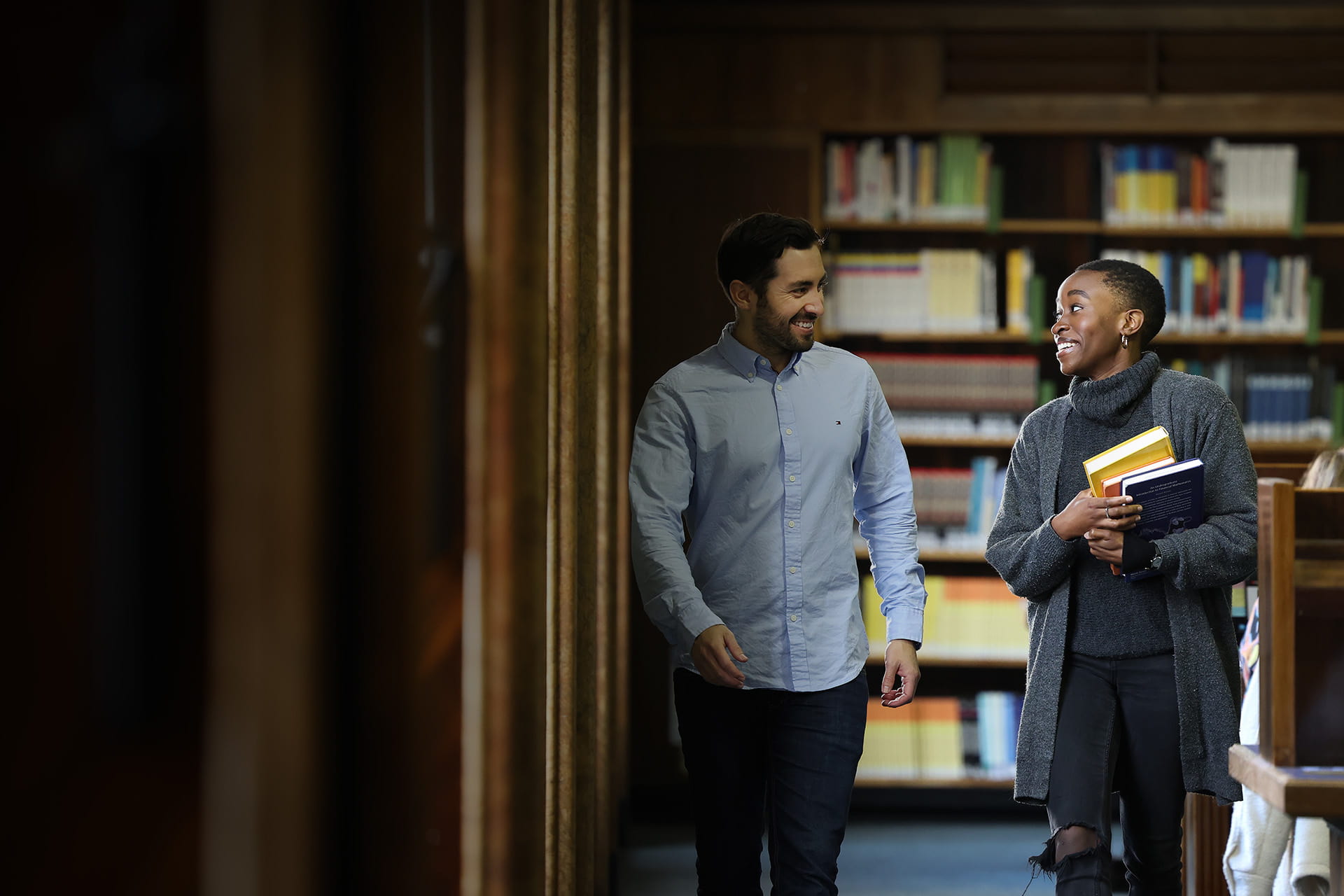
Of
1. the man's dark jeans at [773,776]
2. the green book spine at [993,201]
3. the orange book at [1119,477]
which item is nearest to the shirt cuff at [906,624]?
the man's dark jeans at [773,776]

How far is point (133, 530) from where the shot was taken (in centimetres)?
36

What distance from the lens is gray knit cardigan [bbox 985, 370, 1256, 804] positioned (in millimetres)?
1814

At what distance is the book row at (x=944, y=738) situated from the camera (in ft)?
12.8

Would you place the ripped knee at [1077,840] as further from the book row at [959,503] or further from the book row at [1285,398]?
the book row at [1285,398]

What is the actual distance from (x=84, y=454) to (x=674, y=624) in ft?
4.79

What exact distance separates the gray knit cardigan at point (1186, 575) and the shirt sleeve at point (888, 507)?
6.6 inches

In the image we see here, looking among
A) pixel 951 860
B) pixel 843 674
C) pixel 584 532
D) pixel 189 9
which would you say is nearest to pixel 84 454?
pixel 189 9

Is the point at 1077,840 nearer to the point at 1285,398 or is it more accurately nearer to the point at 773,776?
the point at 773,776

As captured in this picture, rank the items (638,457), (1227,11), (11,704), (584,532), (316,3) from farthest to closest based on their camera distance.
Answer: (1227,11) < (584,532) < (638,457) < (316,3) < (11,704)

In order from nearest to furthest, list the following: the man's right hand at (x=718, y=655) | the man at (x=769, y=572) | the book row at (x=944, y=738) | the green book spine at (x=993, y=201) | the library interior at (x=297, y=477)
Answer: the library interior at (x=297, y=477)
the man's right hand at (x=718, y=655)
the man at (x=769, y=572)
the book row at (x=944, y=738)
the green book spine at (x=993, y=201)

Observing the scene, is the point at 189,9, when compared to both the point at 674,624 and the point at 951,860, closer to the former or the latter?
the point at 674,624

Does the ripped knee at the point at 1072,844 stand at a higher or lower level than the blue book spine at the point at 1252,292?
lower

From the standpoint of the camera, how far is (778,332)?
1896 mm

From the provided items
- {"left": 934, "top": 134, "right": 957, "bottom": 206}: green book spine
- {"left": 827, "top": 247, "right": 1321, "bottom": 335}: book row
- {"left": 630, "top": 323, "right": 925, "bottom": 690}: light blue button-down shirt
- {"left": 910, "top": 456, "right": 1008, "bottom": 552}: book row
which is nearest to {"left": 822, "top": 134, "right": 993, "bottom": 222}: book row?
{"left": 934, "top": 134, "right": 957, "bottom": 206}: green book spine
